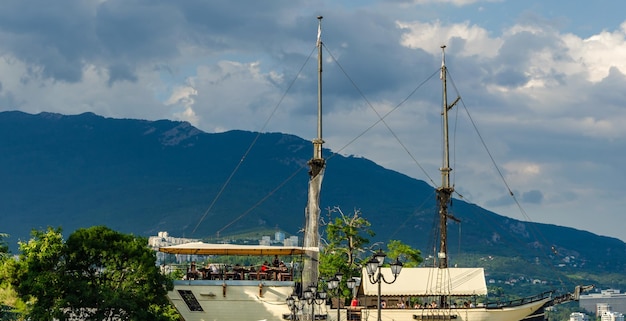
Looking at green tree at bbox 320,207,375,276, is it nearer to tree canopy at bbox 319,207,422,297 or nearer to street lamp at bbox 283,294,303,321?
tree canopy at bbox 319,207,422,297

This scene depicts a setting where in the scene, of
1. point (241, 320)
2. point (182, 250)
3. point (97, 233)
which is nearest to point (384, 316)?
point (241, 320)

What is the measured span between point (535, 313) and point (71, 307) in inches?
928

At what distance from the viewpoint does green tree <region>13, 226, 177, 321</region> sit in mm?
46594

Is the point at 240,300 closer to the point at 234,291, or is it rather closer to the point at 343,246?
the point at 234,291

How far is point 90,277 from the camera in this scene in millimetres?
48438

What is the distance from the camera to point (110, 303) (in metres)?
46.2

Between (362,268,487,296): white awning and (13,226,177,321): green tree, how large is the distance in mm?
11072

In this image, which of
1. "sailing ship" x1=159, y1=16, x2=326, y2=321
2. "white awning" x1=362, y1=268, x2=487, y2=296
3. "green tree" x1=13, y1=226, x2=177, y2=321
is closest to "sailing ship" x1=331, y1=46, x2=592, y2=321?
"white awning" x1=362, y1=268, x2=487, y2=296

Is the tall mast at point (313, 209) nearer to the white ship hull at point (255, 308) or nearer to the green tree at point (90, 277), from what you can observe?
the white ship hull at point (255, 308)

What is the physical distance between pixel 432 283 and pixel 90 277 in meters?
16.8

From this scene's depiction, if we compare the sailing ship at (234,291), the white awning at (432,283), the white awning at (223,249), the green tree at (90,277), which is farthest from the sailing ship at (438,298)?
the green tree at (90,277)

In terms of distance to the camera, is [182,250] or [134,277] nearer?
[134,277]

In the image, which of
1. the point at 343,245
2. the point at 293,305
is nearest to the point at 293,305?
the point at 293,305

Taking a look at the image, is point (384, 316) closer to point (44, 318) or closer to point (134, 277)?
point (134, 277)
